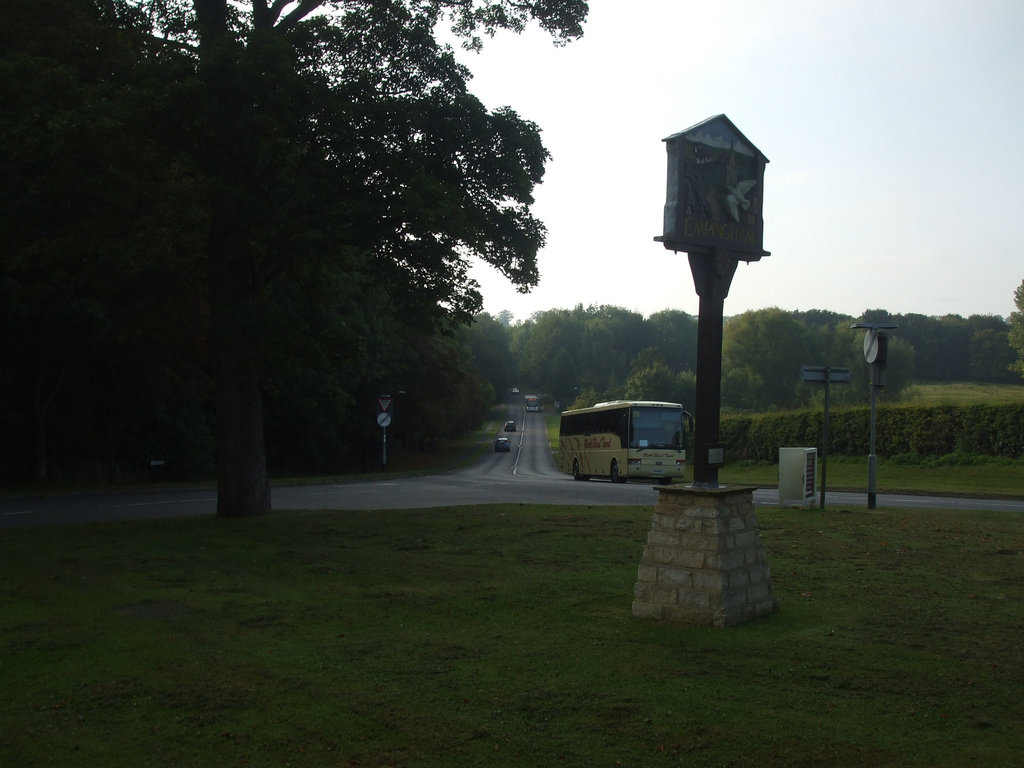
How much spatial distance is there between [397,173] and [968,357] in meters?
102

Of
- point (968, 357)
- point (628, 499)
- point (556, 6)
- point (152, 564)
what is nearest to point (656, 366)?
point (968, 357)

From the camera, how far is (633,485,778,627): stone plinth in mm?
7531

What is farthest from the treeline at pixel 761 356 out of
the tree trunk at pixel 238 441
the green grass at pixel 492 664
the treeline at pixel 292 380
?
the green grass at pixel 492 664

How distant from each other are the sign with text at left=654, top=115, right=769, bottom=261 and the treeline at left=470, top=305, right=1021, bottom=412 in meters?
52.5

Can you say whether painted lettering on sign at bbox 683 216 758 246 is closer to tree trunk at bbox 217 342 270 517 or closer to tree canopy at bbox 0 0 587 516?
tree canopy at bbox 0 0 587 516

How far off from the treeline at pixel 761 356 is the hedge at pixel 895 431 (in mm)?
19919

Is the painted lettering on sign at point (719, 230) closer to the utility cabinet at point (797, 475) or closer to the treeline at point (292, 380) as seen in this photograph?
the treeline at point (292, 380)

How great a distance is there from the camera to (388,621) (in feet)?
26.3

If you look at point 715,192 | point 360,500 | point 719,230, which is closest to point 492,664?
point 719,230

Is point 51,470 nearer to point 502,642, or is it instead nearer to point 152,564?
point 152,564

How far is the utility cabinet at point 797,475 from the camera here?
18812 millimetres

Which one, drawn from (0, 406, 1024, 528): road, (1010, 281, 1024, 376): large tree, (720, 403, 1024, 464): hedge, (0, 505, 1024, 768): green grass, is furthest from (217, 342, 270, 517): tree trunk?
(1010, 281, 1024, 376): large tree

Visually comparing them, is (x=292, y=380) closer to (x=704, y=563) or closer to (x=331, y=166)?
(x=331, y=166)

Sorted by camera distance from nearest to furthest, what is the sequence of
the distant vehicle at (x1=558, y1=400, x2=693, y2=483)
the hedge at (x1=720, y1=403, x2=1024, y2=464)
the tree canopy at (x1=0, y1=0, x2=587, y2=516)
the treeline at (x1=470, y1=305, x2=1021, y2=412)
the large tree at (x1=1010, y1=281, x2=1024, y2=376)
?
the tree canopy at (x1=0, y1=0, x2=587, y2=516) → the hedge at (x1=720, y1=403, x2=1024, y2=464) → the distant vehicle at (x1=558, y1=400, x2=693, y2=483) → the large tree at (x1=1010, y1=281, x2=1024, y2=376) → the treeline at (x1=470, y1=305, x2=1021, y2=412)
